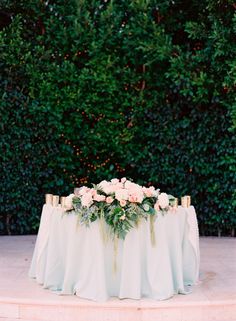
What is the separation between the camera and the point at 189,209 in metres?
5.67

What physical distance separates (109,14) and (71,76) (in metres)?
1.12

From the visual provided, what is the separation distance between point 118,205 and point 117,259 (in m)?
0.50

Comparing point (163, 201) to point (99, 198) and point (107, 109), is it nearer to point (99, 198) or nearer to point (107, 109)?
point (99, 198)

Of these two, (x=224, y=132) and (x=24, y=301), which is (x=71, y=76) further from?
(x=24, y=301)

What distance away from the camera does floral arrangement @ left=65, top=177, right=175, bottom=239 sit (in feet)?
16.9

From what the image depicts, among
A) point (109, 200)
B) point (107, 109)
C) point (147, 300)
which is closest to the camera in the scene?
point (147, 300)

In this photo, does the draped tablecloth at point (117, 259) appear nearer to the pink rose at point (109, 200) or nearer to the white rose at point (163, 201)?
the white rose at point (163, 201)

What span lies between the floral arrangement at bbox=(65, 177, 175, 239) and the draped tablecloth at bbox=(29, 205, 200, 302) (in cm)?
8

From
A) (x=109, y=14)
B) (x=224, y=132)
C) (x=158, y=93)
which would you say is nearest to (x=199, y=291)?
(x=224, y=132)

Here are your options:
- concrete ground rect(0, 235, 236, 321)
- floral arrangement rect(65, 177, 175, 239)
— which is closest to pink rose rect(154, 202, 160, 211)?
floral arrangement rect(65, 177, 175, 239)

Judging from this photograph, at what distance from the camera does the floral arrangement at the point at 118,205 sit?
202 inches

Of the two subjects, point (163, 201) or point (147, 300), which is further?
point (163, 201)

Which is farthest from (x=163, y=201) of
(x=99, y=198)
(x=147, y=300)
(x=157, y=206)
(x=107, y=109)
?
(x=107, y=109)

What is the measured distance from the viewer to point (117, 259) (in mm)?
5234
